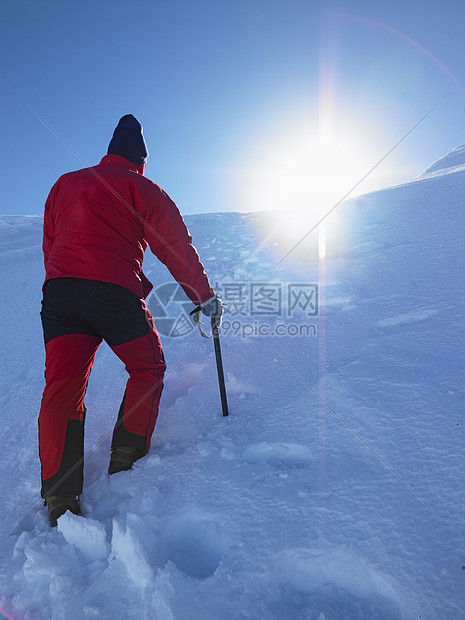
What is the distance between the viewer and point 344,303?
286cm

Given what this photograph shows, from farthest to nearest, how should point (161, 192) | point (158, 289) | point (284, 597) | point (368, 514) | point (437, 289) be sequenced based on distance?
point (158, 289) → point (437, 289) → point (161, 192) → point (368, 514) → point (284, 597)

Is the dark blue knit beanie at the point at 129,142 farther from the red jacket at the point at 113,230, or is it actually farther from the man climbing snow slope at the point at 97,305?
the man climbing snow slope at the point at 97,305

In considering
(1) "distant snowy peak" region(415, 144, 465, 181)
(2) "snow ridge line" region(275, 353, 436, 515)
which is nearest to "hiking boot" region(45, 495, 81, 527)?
(2) "snow ridge line" region(275, 353, 436, 515)

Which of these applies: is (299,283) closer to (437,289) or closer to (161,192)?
(437,289)

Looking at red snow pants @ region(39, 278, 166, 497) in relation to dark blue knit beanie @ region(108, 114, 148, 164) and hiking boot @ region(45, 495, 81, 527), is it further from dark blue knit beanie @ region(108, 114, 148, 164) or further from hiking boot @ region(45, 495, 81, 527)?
dark blue knit beanie @ region(108, 114, 148, 164)

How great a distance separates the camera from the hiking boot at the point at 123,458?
5.08ft

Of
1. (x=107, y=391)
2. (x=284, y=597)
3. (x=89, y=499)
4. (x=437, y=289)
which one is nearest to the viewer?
(x=284, y=597)

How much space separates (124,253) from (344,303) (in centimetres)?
197

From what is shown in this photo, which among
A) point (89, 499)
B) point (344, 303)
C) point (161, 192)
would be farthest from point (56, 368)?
point (344, 303)

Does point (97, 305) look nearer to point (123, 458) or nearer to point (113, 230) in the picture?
point (113, 230)

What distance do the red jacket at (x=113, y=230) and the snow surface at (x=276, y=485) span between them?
31.5 inches

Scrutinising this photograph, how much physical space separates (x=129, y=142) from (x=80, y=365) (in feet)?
4.41

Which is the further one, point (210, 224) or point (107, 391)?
point (210, 224)

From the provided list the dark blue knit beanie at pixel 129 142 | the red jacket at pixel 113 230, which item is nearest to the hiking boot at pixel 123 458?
the red jacket at pixel 113 230
